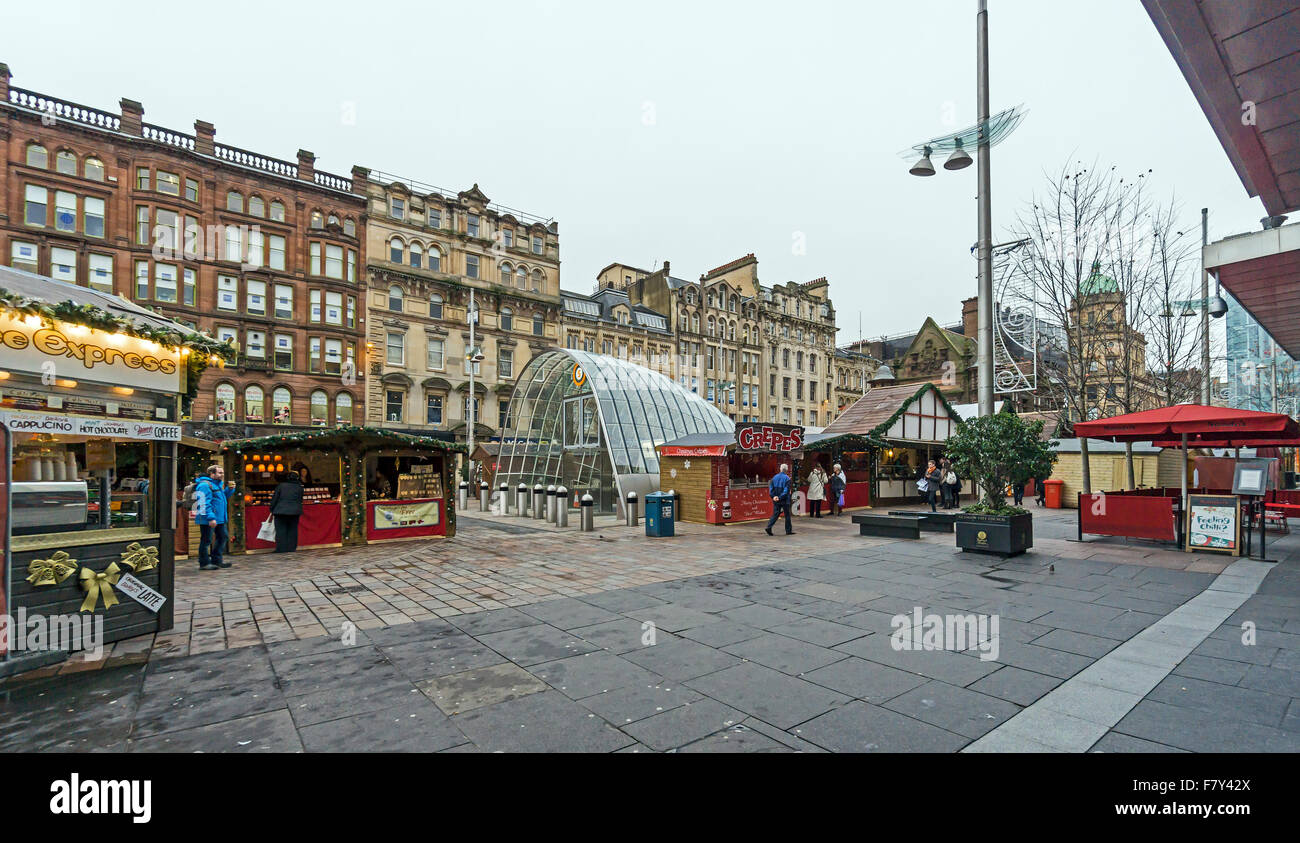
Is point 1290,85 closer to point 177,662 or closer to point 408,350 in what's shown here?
point 177,662

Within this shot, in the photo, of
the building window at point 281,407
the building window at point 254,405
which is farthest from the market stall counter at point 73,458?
the building window at point 281,407

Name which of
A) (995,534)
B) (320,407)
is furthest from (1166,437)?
(320,407)

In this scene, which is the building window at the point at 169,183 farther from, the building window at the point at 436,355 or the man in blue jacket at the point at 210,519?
the man in blue jacket at the point at 210,519

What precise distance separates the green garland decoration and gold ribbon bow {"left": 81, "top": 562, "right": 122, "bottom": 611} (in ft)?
6.91

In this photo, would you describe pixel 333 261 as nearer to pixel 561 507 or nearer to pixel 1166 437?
pixel 561 507

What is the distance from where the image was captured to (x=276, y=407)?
3328 cm

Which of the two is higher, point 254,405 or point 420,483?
point 254,405

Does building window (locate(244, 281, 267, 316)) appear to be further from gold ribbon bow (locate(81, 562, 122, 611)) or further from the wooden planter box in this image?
the wooden planter box

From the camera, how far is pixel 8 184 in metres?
27.0

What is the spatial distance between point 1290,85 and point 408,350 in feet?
125

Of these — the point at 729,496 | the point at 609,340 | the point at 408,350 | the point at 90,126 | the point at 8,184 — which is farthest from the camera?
the point at 609,340

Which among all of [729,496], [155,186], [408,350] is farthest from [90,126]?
[729,496]

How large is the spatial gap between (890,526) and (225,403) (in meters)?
33.6

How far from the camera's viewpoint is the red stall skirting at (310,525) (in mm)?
13500
